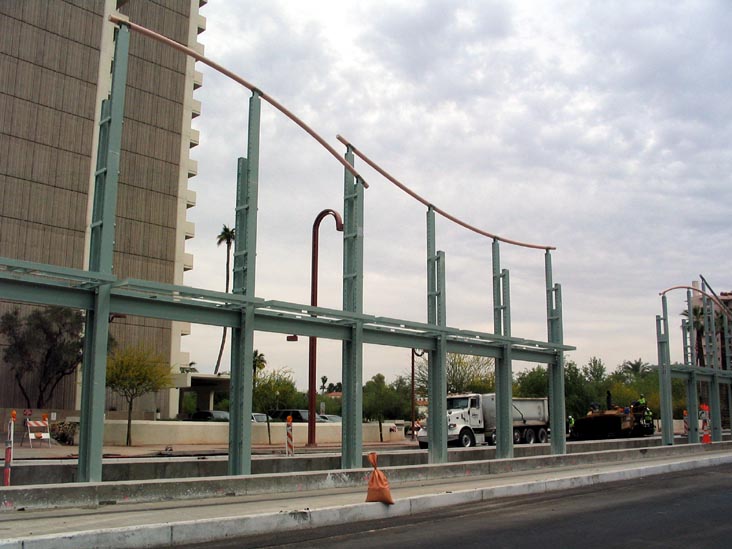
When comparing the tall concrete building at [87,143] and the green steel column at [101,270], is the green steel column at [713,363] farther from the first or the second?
the tall concrete building at [87,143]

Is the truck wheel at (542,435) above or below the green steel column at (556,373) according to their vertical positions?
below

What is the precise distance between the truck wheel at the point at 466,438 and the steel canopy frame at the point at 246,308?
14.6 m

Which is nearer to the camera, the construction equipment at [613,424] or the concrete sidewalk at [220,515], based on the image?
the concrete sidewalk at [220,515]

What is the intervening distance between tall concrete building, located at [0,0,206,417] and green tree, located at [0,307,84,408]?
1164mm

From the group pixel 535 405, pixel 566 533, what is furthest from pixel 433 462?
pixel 535 405

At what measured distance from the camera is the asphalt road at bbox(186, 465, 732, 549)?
957cm

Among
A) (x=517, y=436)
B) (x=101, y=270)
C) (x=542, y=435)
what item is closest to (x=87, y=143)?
(x=517, y=436)

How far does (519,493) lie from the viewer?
49.9ft

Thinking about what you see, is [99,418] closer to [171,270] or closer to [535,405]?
[535,405]

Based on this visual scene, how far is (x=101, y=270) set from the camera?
12.8 m

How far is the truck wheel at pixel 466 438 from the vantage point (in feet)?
117

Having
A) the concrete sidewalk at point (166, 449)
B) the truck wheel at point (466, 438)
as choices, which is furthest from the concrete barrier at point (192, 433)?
the truck wheel at point (466, 438)

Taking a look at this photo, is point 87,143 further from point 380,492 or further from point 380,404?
point 380,492

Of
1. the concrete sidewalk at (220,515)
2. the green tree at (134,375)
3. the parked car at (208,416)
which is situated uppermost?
the green tree at (134,375)
